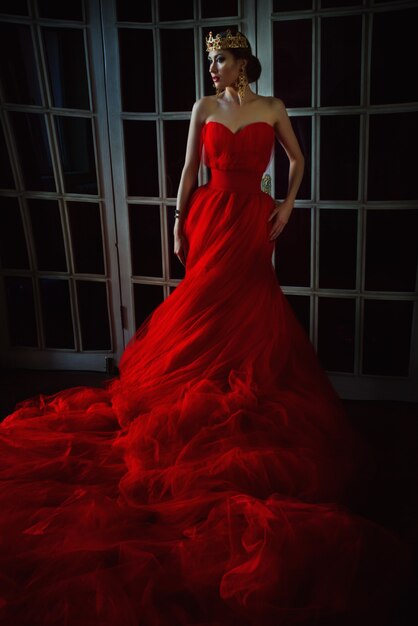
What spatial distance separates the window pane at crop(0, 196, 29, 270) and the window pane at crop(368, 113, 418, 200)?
1855mm

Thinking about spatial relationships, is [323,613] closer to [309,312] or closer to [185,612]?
[185,612]

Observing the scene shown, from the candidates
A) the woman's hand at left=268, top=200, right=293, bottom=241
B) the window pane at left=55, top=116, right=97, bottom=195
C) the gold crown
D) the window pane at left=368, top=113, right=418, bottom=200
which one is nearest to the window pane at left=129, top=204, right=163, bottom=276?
the window pane at left=55, top=116, right=97, bottom=195

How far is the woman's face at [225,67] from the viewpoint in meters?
2.15

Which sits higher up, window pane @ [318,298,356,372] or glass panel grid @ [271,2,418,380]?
glass panel grid @ [271,2,418,380]

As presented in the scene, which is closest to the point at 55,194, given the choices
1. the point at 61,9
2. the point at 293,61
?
the point at 61,9

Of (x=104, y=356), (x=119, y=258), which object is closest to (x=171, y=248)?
(x=119, y=258)

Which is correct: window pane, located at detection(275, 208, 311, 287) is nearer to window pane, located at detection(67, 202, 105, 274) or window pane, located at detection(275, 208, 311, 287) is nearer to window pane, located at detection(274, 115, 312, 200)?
window pane, located at detection(274, 115, 312, 200)

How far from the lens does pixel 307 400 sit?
7.07 feet

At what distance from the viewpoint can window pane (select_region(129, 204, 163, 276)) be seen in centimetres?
297

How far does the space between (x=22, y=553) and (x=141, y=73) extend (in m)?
2.18

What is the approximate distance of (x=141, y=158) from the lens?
290cm

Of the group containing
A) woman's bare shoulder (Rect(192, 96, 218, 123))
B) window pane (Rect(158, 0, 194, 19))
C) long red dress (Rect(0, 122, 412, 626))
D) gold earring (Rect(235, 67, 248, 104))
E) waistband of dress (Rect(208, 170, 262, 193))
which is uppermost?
window pane (Rect(158, 0, 194, 19))

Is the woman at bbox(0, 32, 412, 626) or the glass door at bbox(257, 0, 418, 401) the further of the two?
the glass door at bbox(257, 0, 418, 401)

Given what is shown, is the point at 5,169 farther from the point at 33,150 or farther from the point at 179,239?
the point at 179,239
